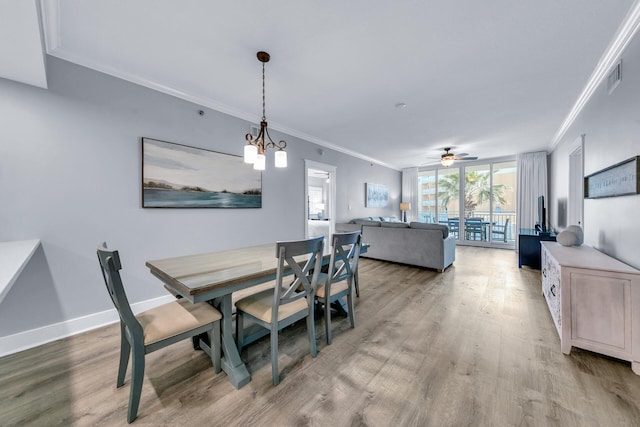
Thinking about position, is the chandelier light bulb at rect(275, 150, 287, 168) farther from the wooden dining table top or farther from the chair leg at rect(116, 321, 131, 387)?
the chair leg at rect(116, 321, 131, 387)

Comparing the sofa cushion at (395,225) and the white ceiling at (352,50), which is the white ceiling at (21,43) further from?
the sofa cushion at (395,225)

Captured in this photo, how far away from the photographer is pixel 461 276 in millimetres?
3920

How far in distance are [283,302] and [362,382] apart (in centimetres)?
73

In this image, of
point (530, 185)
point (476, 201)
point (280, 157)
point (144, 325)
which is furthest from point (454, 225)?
point (144, 325)

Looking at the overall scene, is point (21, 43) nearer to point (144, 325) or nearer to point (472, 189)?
point (144, 325)

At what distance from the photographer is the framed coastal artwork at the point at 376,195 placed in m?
6.37

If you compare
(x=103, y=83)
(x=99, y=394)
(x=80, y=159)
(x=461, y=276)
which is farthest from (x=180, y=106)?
(x=461, y=276)

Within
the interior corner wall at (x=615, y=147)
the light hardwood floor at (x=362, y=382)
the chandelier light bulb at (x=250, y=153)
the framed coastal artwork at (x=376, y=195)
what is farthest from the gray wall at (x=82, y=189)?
the framed coastal artwork at (x=376, y=195)

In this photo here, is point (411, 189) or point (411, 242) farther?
point (411, 189)

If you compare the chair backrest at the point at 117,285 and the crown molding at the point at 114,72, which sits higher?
the crown molding at the point at 114,72

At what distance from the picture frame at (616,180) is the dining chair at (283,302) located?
2.32 meters

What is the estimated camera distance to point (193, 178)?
9.52 ft

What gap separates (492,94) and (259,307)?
3.37 metres

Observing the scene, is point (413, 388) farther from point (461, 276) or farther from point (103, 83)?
point (103, 83)
